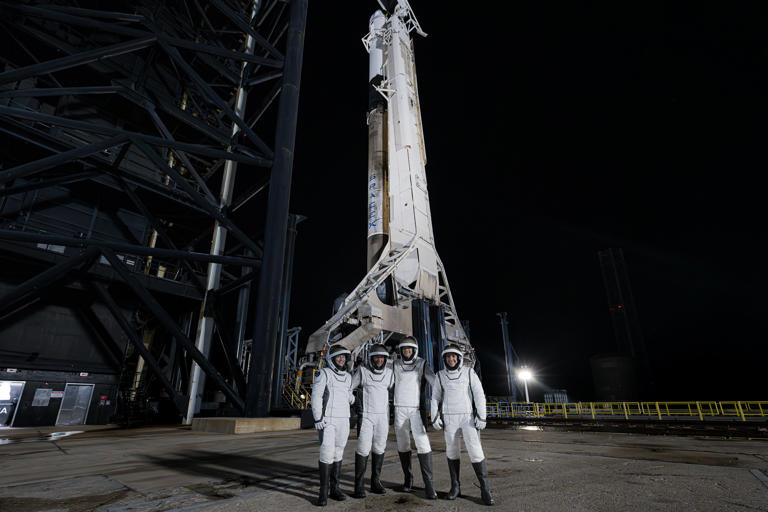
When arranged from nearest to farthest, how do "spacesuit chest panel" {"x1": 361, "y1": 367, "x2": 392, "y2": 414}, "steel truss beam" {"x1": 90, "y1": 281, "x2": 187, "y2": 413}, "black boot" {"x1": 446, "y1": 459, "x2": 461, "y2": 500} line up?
"black boot" {"x1": 446, "y1": 459, "x2": 461, "y2": 500}
"spacesuit chest panel" {"x1": 361, "y1": 367, "x2": 392, "y2": 414}
"steel truss beam" {"x1": 90, "y1": 281, "x2": 187, "y2": 413}

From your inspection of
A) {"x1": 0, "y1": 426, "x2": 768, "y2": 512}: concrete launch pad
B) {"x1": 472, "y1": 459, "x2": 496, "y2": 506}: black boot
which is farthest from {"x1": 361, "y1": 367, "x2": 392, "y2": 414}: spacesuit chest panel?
{"x1": 472, "y1": 459, "x2": 496, "y2": 506}: black boot

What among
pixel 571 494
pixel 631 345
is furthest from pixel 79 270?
pixel 631 345

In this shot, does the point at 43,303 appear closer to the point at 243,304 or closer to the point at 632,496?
the point at 243,304

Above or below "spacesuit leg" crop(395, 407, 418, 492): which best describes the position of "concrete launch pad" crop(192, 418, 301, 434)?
below

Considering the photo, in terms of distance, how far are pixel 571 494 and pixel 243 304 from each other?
14.0 metres

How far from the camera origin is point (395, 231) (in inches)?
647

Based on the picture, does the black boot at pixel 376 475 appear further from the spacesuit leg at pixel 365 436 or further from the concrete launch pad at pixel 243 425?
the concrete launch pad at pixel 243 425

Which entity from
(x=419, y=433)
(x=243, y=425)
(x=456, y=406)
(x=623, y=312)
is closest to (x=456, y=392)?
(x=456, y=406)

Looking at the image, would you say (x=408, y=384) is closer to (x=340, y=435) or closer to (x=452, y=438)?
(x=452, y=438)

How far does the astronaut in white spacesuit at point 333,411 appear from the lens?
346 centimetres

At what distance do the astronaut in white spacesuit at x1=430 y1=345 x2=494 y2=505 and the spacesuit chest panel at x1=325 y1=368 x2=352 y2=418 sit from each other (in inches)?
38.3

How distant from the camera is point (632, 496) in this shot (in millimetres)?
2994

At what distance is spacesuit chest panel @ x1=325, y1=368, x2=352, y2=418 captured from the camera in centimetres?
377

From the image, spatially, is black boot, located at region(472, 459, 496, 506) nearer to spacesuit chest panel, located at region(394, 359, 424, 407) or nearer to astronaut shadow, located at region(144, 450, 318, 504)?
spacesuit chest panel, located at region(394, 359, 424, 407)
